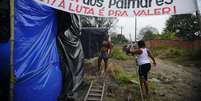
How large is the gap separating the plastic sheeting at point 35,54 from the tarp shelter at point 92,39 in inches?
332

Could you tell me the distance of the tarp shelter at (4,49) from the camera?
491cm

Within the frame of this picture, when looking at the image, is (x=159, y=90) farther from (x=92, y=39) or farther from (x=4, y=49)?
(x=92, y=39)

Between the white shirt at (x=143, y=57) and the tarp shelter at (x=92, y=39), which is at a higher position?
the tarp shelter at (x=92, y=39)

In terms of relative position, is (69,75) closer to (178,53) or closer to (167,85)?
(167,85)

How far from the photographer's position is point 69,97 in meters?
6.29

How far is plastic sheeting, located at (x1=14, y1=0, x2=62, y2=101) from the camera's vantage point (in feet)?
16.5

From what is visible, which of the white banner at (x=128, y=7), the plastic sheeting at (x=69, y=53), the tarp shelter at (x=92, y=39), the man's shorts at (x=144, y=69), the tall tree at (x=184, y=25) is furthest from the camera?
the tall tree at (x=184, y=25)

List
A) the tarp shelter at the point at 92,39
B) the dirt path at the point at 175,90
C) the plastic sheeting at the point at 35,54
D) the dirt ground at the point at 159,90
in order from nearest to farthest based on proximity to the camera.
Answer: the plastic sheeting at the point at 35,54
the dirt ground at the point at 159,90
the dirt path at the point at 175,90
the tarp shelter at the point at 92,39

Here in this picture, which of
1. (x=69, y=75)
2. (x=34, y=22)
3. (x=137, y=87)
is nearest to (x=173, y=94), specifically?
(x=137, y=87)

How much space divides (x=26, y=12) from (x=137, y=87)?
4.92 m

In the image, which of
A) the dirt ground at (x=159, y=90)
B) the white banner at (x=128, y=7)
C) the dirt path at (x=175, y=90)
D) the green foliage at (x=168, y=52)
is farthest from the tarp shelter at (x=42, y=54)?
the green foliage at (x=168, y=52)

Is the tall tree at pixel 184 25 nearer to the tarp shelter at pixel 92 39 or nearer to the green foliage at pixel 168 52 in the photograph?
the green foliage at pixel 168 52

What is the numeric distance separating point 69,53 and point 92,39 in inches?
310

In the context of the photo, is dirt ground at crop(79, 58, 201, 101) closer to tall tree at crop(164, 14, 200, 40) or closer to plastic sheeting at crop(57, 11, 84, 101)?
plastic sheeting at crop(57, 11, 84, 101)
